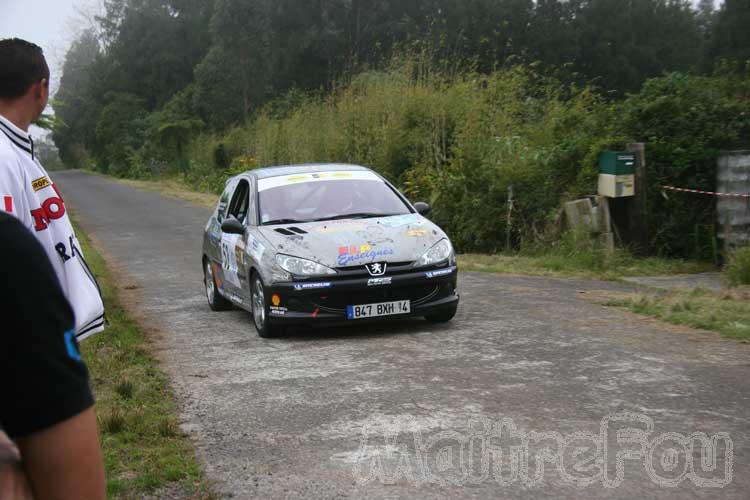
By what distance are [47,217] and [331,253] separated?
201 inches

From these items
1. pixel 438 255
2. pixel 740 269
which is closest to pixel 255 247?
pixel 438 255

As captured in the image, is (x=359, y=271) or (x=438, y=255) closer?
(x=359, y=271)

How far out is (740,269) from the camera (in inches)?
475

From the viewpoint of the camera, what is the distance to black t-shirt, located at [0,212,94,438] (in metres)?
1.90

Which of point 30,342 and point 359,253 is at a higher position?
point 30,342

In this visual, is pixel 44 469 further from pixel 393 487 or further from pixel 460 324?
pixel 460 324

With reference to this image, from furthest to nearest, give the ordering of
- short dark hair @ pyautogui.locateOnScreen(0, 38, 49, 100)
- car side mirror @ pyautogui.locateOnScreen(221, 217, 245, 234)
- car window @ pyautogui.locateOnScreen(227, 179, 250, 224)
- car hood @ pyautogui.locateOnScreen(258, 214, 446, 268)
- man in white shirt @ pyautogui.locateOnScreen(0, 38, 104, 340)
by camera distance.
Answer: car window @ pyautogui.locateOnScreen(227, 179, 250, 224)
car side mirror @ pyautogui.locateOnScreen(221, 217, 245, 234)
car hood @ pyautogui.locateOnScreen(258, 214, 446, 268)
man in white shirt @ pyautogui.locateOnScreen(0, 38, 104, 340)
short dark hair @ pyautogui.locateOnScreen(0, 38, 49, 100)

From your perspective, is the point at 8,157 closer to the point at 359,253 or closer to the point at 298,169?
the point at 359,253

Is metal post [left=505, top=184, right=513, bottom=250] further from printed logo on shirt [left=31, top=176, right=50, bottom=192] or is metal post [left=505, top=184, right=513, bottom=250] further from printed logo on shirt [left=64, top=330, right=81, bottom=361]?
printed logo on shirt [left=64, top=330, right=81, bottom=361]

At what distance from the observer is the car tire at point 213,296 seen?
37.1ft

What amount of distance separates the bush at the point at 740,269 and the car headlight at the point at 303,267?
18.6 ft

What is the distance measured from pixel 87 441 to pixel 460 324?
7.52m

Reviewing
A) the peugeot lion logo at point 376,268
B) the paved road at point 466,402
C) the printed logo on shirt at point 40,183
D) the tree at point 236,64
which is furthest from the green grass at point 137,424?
the tree at point 236,64

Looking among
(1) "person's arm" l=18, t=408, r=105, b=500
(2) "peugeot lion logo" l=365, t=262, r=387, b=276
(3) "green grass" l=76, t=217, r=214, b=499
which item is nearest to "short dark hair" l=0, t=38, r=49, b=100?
(1) "person's arm" l=18, t=408, r=105, b=500
